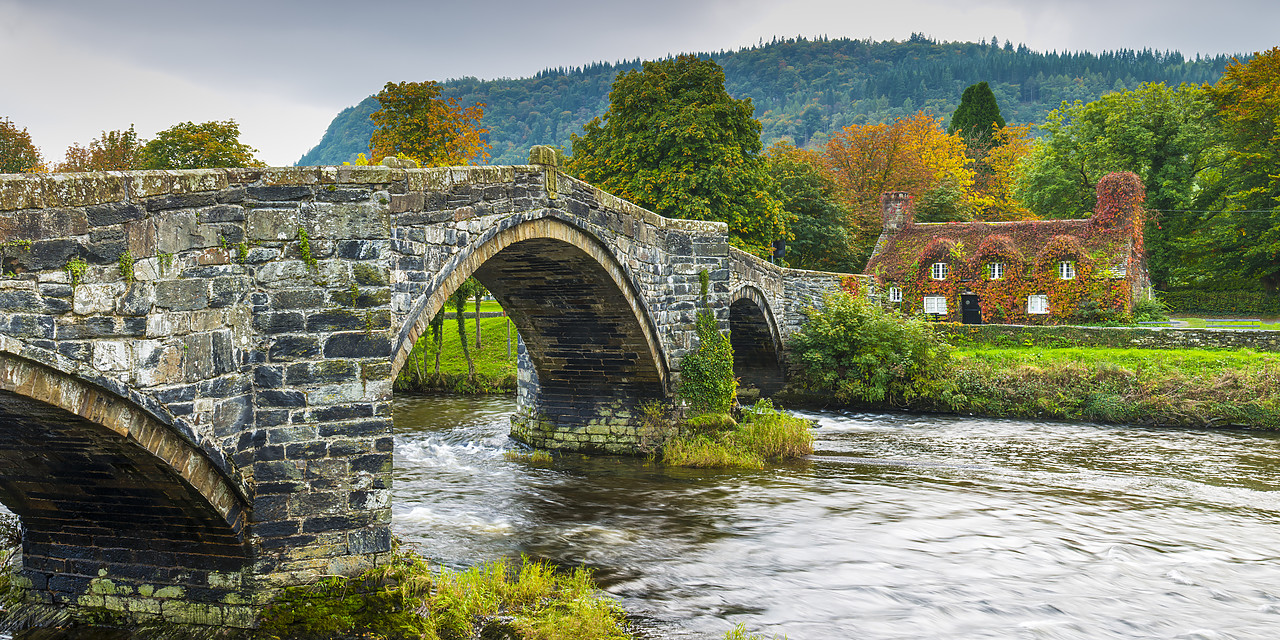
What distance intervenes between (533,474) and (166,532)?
7.37m

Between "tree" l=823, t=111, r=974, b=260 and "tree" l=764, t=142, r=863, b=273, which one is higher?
"tree" l=823, t=111, r=974, b=260

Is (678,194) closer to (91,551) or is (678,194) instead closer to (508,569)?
(508,569)

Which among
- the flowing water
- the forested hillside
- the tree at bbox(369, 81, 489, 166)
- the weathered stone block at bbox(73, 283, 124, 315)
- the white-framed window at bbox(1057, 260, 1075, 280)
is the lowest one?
the flowing water

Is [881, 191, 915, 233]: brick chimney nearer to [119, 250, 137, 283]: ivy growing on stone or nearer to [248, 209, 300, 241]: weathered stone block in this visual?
[248, 209, 300, 241]: weathered stone block

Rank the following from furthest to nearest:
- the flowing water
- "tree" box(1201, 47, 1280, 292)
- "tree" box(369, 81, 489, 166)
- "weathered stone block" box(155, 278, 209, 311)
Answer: "tree" box(1201, 47, 1280, 292) → "tree" box(369, 81, 489, 166) → the flowing water → "weathered stone block" box(155, 278, 209, 311)

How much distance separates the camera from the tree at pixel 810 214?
3516cm

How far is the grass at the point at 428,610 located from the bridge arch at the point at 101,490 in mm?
683

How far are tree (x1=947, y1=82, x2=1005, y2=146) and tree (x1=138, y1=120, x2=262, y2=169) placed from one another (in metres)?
38.2

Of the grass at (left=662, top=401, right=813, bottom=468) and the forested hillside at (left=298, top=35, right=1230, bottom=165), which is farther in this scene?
the forested hillside at (left=298, top=35, right=1230, bottom=165)

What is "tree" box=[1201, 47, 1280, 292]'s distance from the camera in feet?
108

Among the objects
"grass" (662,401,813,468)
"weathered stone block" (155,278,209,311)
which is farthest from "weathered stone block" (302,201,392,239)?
"grass" (662,401,813,468)

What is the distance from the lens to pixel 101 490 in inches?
293

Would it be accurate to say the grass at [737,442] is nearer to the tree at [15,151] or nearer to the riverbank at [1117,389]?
the riverbank at [1117,389]

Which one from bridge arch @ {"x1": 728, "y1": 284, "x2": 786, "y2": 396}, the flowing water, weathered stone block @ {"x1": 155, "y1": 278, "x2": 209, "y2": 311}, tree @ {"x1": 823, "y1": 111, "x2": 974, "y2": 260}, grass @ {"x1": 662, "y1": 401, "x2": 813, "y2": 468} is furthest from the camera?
tree @ {"x1": 823, "y1": 111, "x2": 974, "y2": 260}
